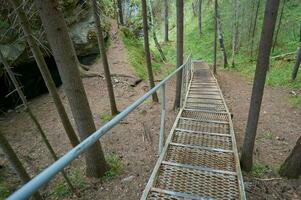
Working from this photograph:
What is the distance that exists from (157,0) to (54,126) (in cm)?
2557

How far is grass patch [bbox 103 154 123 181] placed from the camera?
5.04m

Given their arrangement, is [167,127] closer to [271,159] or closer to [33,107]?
[271,159]

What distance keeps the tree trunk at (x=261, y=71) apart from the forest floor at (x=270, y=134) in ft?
1.62

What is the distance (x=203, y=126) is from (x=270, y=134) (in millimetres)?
3524

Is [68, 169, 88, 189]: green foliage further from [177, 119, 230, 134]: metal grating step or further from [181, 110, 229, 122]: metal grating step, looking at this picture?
[181, 110, 229, 122]: metal grating step

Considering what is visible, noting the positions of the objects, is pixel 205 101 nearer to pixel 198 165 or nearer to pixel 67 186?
pixel 198 165

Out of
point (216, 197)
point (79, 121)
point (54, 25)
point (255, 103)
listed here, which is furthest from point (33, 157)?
point (255, 103)

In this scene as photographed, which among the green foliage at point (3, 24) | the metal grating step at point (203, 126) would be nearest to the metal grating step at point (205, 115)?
the metal grating step at point (203, 126)

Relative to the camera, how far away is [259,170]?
194 inches

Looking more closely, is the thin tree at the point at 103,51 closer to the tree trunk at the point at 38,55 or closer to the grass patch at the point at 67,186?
the tree trunk at the point at 38,55

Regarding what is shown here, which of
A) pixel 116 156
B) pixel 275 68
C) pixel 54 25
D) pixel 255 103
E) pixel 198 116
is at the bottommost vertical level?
pixel 275 68

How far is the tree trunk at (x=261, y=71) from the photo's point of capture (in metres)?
3.72

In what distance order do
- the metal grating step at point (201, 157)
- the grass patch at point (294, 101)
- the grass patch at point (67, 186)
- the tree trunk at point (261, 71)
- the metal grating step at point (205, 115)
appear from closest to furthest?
the tree trunk at point (261, 71) < the metal grating step at point (201, 157) < the grass patch at point (67, 186) < the metal grating step at point (205, 115) < the grass patch at point (294, 101)

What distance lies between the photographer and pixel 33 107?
10539 mm
